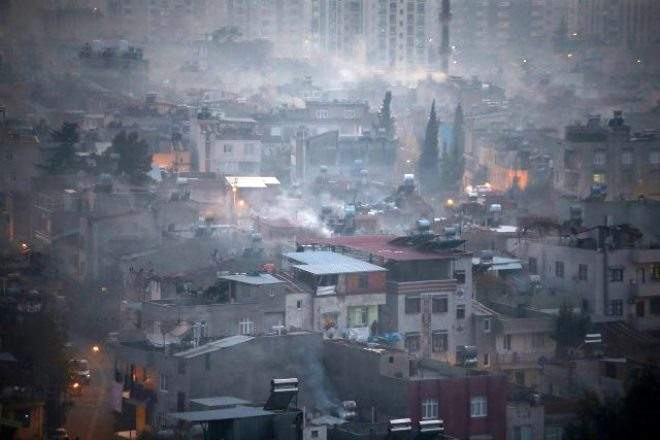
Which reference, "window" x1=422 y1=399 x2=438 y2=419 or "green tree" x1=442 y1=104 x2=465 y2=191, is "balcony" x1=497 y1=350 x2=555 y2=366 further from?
"green tree" x1=442 y1=104 x2=465 y2=191

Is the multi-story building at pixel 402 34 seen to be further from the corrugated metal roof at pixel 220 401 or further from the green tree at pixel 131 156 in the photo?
the corrugated metal roof at pixel 220 401

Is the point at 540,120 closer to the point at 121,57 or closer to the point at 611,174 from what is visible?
the point at 121,57

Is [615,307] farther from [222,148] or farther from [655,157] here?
[222,148]

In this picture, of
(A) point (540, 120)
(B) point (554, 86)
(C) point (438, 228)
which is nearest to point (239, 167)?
(C) point (438, 228)

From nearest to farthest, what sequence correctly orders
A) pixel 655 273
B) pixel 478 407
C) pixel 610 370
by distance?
pixel 478 407 < pixel 610 370 < pixel 655 273

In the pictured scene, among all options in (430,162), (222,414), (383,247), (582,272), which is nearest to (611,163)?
(430,162)

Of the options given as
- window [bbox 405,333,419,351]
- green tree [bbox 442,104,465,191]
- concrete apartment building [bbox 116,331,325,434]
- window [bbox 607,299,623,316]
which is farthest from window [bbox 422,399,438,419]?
green tree [bbox 442,104,465,191]
